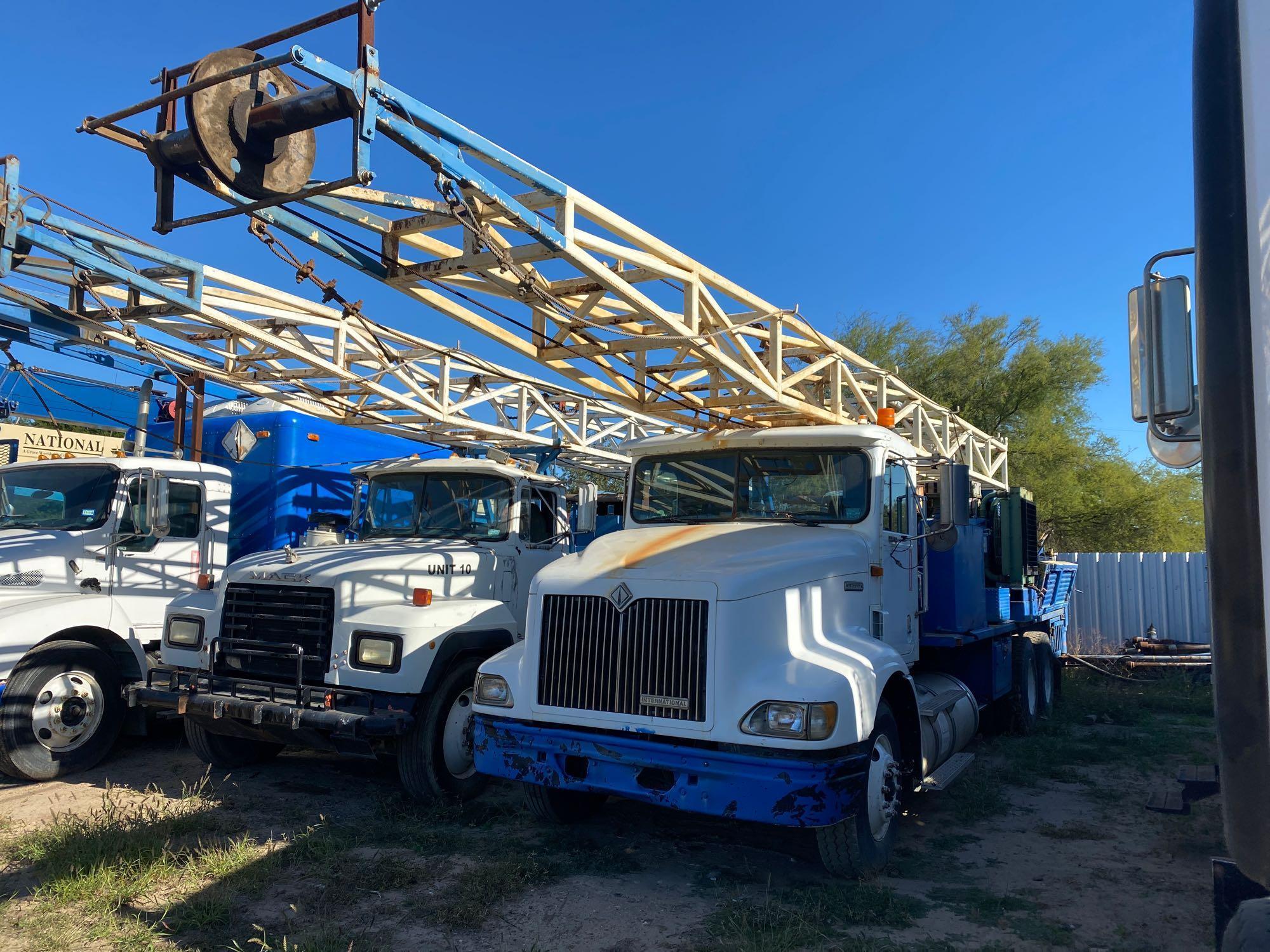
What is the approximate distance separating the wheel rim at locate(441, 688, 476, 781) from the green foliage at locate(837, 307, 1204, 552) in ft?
72.8

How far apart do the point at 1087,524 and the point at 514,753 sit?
81.5 ft

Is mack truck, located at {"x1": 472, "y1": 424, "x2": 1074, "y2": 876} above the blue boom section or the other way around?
the other way around

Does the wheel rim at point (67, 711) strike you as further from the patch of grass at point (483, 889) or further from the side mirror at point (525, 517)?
the patch of grass at point (483, 889)

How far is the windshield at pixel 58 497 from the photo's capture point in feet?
24.9

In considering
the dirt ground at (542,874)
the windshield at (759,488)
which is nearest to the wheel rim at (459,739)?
the dirt ground at (542,874)

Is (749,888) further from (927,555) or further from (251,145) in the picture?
(251,145)

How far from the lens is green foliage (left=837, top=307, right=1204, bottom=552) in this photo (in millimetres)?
25109

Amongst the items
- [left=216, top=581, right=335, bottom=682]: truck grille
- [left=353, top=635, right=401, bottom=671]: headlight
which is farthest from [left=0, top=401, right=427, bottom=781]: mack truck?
[left=353, top=635, right=401, bottom=671]: headlight

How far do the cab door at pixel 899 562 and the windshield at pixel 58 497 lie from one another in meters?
6.45

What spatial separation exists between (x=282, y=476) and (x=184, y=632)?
2.62 meters

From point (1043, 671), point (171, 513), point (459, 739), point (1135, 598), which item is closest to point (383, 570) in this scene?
point (459, 739)

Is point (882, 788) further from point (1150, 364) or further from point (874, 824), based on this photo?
point (1150, 364)

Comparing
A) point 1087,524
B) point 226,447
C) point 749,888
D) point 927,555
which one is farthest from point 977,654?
point 1087,524

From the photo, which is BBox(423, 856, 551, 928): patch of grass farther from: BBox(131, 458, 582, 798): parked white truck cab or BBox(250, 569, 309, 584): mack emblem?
BBox(250, 569, 309, 584): mack emblem
